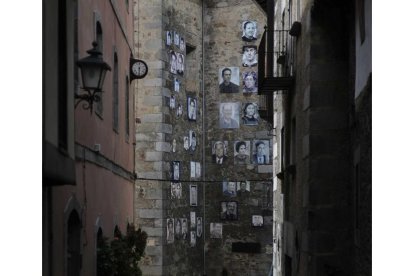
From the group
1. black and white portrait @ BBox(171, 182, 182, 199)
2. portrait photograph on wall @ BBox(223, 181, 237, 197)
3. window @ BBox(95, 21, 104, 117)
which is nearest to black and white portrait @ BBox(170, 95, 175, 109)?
black and white portrait @ BBox(171, 182, 182, 199)

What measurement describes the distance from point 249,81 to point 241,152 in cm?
218

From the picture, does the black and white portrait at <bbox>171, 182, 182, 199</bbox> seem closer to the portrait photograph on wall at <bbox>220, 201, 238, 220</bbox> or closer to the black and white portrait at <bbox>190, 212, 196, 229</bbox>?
the black and white portrait at <bbox>190, 212, 196, 229</bbox>

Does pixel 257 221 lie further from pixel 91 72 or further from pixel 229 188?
pixel 91 72

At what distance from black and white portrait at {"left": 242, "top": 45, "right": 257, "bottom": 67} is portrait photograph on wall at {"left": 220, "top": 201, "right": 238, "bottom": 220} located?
421cm

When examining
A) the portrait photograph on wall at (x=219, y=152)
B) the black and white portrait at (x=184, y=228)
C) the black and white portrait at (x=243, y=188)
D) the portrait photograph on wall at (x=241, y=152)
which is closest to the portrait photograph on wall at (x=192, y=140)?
the portrait photograph on wall at (x=219, y=152)

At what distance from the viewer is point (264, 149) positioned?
28109mm

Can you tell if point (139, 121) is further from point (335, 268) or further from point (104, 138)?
point (335, 268)

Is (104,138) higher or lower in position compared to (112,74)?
lower

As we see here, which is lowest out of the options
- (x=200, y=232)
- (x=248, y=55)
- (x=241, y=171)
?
(x=200, y=232)

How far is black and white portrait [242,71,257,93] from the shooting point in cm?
2836

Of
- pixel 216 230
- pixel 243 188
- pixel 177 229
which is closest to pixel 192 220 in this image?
pixel 216 230

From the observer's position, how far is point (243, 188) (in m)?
28.0
